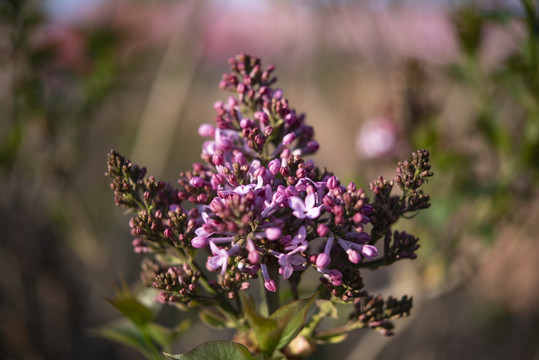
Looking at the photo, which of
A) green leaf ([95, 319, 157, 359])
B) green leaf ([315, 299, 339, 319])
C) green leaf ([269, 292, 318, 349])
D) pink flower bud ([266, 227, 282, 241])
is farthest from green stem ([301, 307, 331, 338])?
green leaf ([95, 319, 157, 359])

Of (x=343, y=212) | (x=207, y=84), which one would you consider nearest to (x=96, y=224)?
(x=343, y=212)

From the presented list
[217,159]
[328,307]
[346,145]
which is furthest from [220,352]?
[346,145]

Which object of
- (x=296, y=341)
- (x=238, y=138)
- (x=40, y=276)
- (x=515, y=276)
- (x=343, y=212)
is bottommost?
(x=296, y=341)

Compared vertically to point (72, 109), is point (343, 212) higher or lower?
lower

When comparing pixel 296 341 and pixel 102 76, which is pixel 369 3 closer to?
pixel 102 76

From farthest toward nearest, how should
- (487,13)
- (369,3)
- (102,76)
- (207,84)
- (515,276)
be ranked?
(207,84) → (515,276) → (369,3) → (102,76) → (487,13)

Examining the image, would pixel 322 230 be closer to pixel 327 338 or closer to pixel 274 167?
pixel 274 167

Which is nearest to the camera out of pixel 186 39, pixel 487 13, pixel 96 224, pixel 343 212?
pixel 343 212
